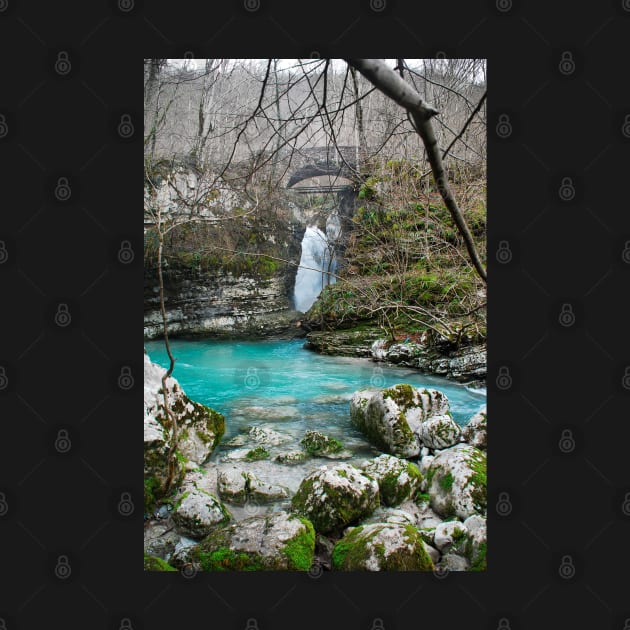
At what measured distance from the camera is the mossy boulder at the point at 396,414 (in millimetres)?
4262

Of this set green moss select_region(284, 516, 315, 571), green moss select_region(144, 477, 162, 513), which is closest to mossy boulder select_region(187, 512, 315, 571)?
green moss select_region(284, 516, 315, 571)

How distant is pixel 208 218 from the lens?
28.9 feet

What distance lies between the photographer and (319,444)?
4293 millimetres

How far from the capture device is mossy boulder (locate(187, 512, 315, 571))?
232cm

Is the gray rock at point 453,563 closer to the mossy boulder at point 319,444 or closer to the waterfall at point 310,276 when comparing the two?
the mossy boulder at point 319,444

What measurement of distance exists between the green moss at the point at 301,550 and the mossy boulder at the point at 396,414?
1.89 metres

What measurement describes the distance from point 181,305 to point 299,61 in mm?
9690

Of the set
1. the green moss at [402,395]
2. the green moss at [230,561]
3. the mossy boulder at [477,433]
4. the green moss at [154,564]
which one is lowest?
the green moss at [230,561]

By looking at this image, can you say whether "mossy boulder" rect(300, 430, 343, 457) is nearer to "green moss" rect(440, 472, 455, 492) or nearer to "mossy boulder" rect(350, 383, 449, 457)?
"mossy boulder" rect(350, 383, 449, 457)

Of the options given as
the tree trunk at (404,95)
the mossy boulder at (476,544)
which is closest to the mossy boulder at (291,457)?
the mossy boulder at (476,544)

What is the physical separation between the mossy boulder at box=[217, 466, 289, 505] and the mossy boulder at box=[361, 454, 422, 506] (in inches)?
27.8

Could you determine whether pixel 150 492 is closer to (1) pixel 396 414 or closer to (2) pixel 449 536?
(2) pixel 449 536

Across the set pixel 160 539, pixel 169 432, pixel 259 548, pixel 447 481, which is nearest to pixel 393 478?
pixel 447 481
